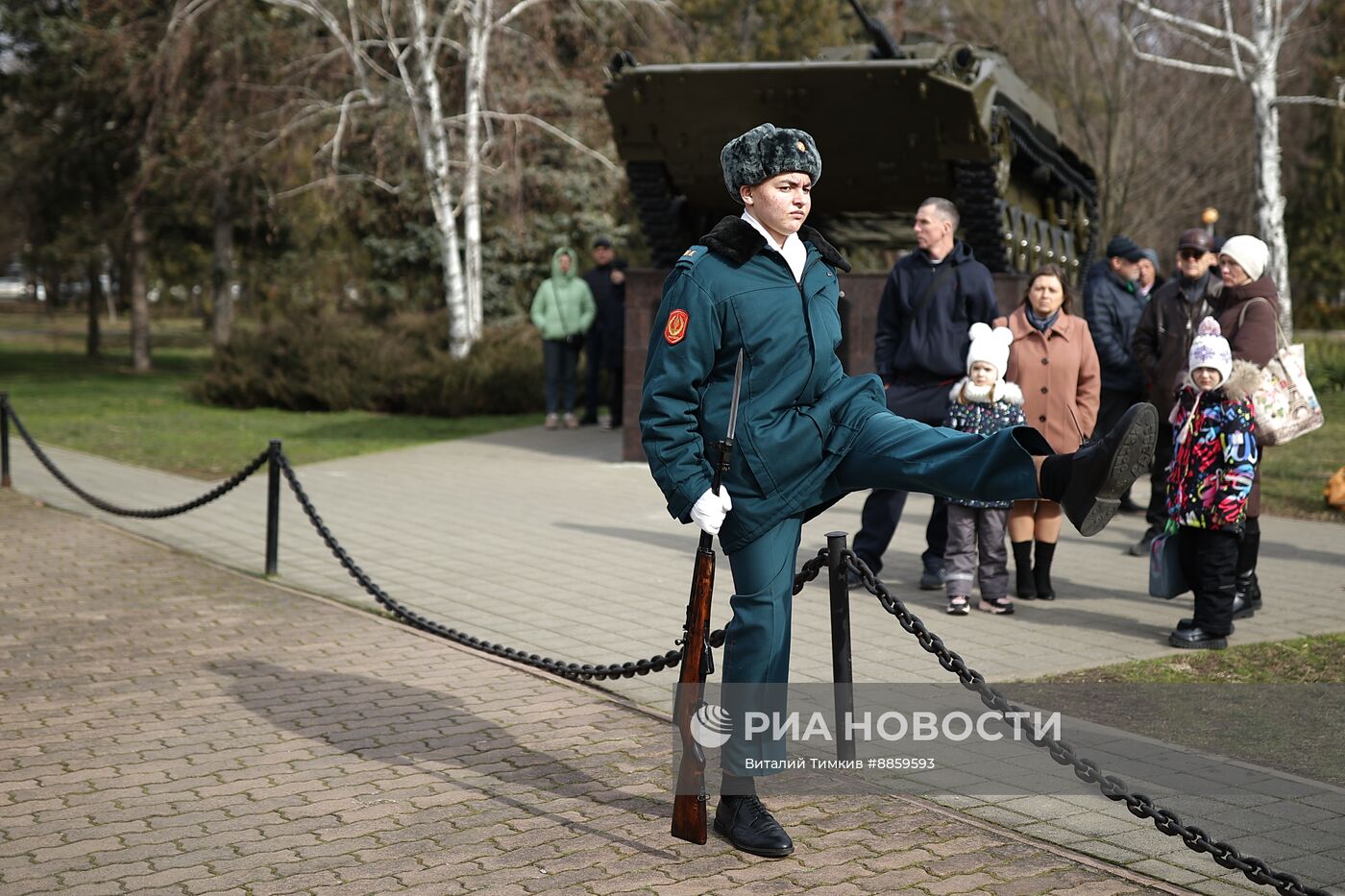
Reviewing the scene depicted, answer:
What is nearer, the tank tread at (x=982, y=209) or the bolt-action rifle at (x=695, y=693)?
the bolt-action rifle at (x=695, y=693)

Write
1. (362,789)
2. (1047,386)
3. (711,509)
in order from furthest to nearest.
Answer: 1. (1047,386)
2. (362,789)
3. (711,509)


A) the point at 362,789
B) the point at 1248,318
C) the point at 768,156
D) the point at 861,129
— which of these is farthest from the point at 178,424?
the point at 768,156

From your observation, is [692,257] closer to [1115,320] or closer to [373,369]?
[1115,320]

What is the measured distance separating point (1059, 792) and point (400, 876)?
2125 mm

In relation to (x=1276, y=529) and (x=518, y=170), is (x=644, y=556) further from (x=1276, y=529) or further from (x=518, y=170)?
(x=518, y=170)

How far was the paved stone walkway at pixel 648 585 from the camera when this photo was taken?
4.82 meters

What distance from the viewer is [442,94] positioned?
2741cm

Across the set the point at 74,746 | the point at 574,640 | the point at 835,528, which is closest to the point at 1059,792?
the point at 574,640

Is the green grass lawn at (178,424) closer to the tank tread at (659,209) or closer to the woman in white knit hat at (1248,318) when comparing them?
the tank tread at (659,209)

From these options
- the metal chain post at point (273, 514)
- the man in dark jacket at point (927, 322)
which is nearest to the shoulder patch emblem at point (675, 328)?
the man in dark jacket at point (927, 322)

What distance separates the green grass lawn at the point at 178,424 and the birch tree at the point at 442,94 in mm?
2830

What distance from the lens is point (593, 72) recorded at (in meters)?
28.9

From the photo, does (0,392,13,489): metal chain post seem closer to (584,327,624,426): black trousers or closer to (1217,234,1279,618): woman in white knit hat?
(584,327,624,426): black trousers

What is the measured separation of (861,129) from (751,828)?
1053 centimetres
